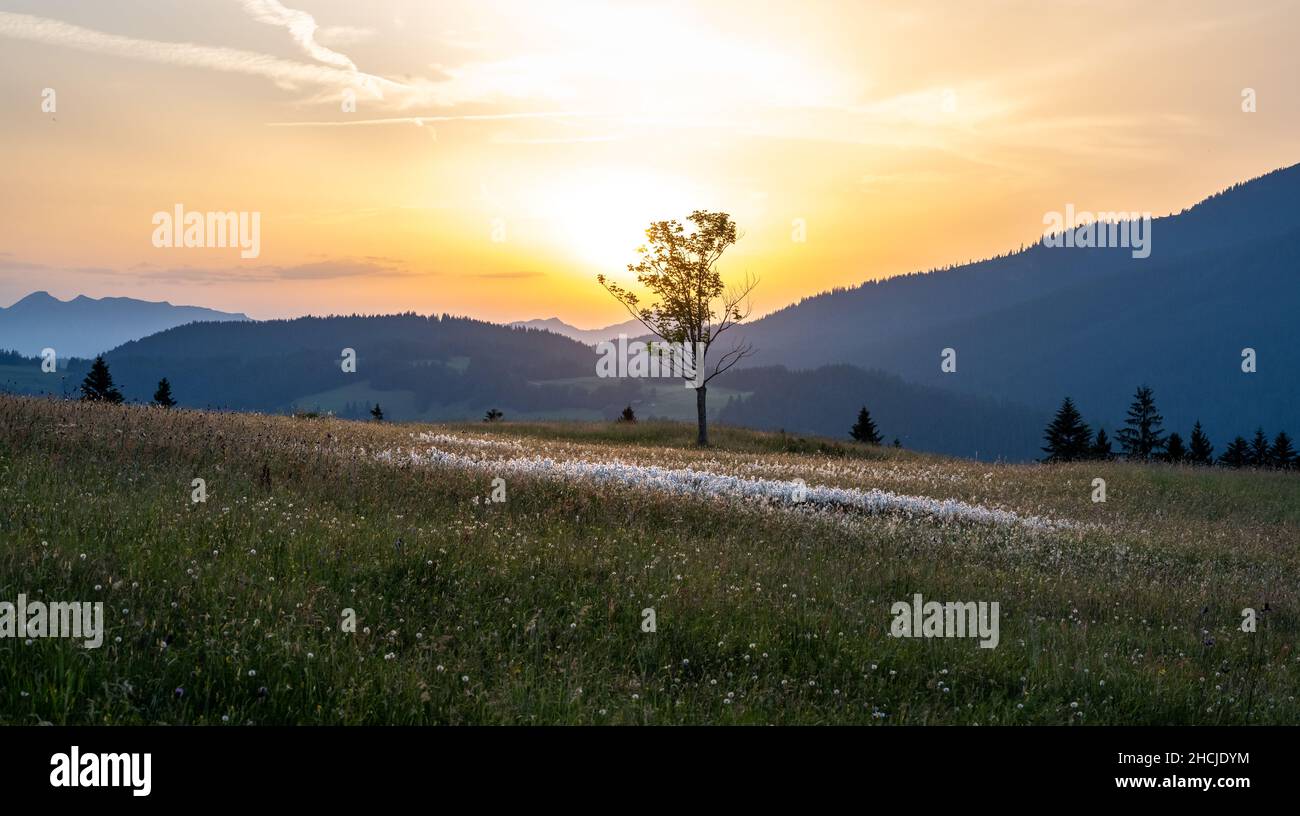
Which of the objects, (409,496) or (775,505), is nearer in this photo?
(409,496)

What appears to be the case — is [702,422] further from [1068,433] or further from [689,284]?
[1068,433]

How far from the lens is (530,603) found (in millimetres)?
8141

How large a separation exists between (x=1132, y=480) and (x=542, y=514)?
27.0 meters

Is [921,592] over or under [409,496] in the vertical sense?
under

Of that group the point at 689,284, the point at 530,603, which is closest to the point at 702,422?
the point at 689,284

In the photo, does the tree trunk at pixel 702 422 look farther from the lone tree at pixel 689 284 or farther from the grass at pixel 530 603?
the grass at pixel 530 603

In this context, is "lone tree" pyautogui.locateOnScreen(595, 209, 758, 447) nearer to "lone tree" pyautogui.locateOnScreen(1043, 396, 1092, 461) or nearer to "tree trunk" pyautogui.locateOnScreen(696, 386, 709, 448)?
"tree trunk" pyautogui.locateOnScreen(696, 386, 709, 448)

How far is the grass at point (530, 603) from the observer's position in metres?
5.75

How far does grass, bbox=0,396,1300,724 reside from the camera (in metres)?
5.75
